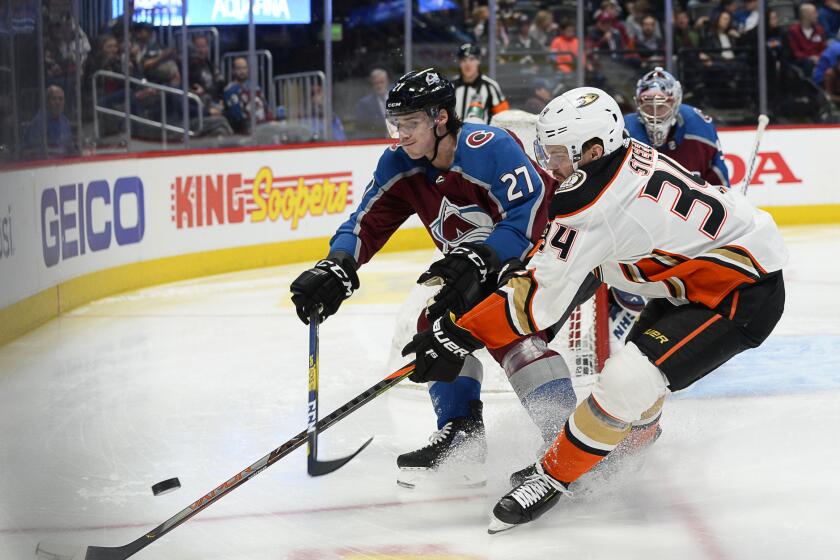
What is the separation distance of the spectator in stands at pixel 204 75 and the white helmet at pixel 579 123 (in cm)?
510

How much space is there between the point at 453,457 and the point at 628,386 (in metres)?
0.68

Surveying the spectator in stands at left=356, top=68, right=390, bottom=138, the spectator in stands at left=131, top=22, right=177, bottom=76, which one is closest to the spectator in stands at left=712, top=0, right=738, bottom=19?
the spectator in stands at left=356, top=68, right=390, bottom=138

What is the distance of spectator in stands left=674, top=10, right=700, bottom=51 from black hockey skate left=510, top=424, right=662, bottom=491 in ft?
22.7

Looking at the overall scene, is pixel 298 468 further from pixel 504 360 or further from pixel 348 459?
pixel 504 360

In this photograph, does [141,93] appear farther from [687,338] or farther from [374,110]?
[687,338]

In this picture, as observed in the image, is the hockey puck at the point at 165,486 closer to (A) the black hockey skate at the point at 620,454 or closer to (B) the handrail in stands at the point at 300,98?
(A) the black hockey skate at the point at 620,454

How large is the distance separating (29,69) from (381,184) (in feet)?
5.57

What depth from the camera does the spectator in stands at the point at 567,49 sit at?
9.13 meters

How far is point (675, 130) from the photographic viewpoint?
429 centimetres

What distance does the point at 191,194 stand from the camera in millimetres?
6648

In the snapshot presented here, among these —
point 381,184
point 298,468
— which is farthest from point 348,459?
point 381,184

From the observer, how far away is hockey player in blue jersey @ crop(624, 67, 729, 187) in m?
4.14

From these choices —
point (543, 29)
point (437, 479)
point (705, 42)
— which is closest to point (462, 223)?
point (437, 479)

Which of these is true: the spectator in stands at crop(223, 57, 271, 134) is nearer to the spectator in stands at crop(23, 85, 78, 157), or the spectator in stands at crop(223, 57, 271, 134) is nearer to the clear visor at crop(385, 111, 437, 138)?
the spectator in stands at crop(23, 85, 78, 157)
